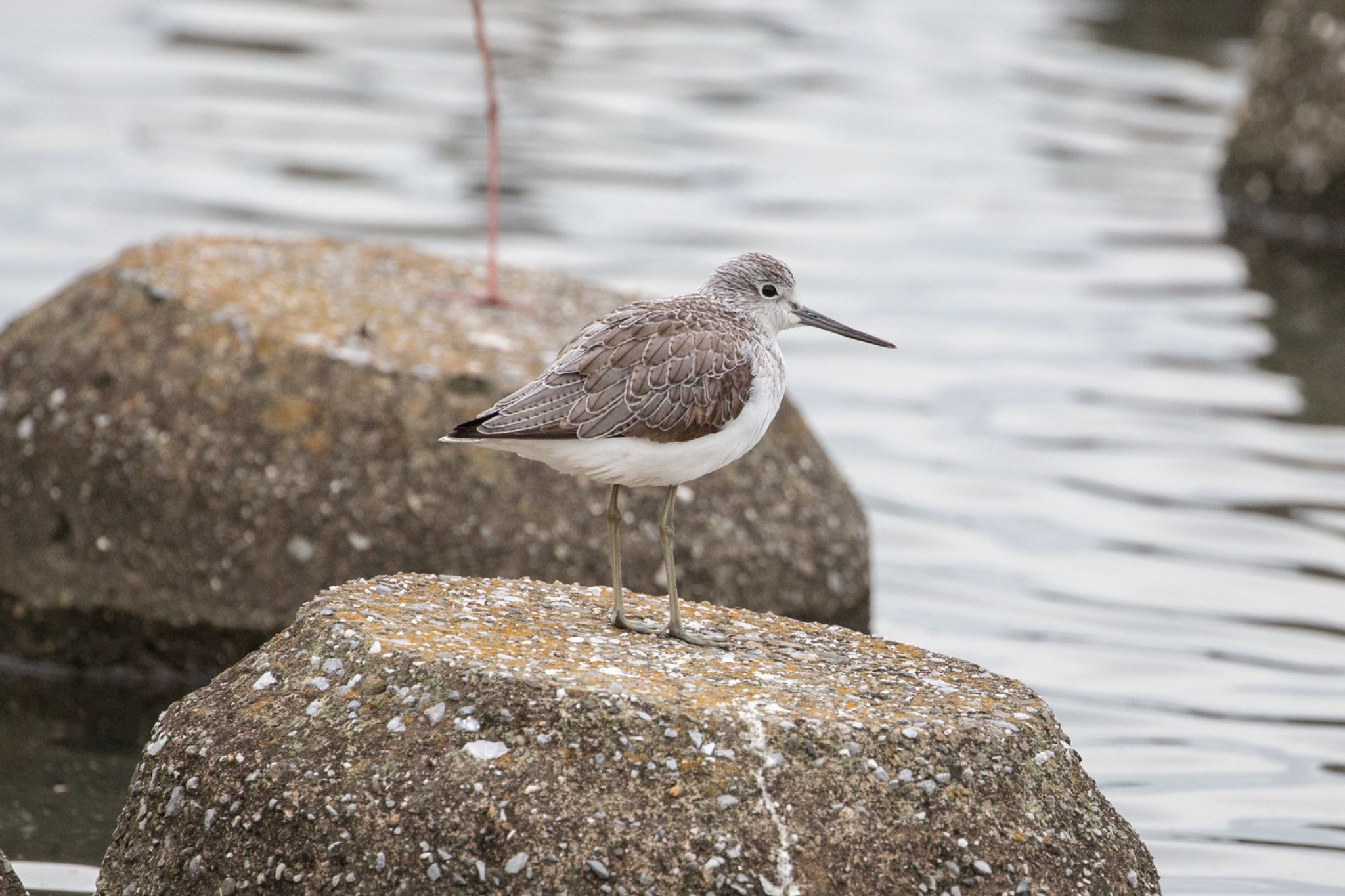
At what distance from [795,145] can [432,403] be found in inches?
509

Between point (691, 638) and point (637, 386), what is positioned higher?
point (637, 386)

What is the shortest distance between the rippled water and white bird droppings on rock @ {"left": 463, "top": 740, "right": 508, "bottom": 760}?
2.81m

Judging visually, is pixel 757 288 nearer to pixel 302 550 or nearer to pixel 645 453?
pixel 645 453

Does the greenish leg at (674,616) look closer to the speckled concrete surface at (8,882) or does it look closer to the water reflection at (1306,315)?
the speckled concrete surface at (8,882)

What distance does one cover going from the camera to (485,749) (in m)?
5.48

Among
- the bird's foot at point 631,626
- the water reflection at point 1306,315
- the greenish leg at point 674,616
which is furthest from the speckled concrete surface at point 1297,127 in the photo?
the bird's foot at point 631,626

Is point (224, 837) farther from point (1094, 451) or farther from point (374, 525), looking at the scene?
point (1094, 451)

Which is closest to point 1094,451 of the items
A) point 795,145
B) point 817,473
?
point 817,473

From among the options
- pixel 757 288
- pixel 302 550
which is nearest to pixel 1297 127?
pixel 757 288

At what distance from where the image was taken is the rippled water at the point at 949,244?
1020 cm

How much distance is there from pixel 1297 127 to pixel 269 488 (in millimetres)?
12227

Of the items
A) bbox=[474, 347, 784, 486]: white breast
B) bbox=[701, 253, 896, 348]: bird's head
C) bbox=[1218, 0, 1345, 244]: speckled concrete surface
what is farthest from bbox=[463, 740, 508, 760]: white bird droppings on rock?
bbox=[1218, 0, 1345, 244]: speckled concrete surface

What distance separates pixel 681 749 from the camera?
5480 mm

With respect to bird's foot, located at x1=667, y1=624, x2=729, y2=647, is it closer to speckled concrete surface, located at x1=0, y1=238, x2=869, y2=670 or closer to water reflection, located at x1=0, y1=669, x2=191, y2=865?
speckled concrete surface, located at x1=0, y1=238, x2=869, y2=670
